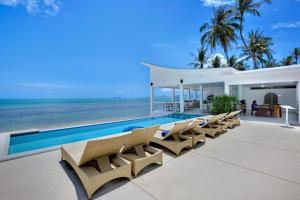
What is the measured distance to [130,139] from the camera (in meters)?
3.48

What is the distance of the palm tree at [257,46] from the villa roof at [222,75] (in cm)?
1386

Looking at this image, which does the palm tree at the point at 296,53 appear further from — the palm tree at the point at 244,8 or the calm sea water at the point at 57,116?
the calm sea water at the point at 57,116

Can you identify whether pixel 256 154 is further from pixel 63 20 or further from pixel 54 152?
pixel 63 20

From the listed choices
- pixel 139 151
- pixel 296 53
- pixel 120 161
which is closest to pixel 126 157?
pixel 120 161

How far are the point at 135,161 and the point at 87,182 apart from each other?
94 cm

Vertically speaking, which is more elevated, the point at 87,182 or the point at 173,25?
the point at 173,25

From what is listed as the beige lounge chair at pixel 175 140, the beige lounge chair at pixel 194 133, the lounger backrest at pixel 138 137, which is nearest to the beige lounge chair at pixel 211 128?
the beige lounge chair at pixel 194 133

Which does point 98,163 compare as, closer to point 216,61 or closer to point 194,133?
point 194,133

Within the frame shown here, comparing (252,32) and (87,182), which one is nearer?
(87,182)

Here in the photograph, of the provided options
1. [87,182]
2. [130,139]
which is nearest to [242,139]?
[130,139]

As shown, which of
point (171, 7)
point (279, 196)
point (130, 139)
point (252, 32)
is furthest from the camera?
point (252, 32)

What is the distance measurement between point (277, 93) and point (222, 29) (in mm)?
8820

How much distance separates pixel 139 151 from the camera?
367 centimetres

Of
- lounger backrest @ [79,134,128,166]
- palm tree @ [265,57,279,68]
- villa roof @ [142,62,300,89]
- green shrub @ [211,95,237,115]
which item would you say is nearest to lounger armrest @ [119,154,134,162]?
lounger backrest @ [79,134,128,166]
